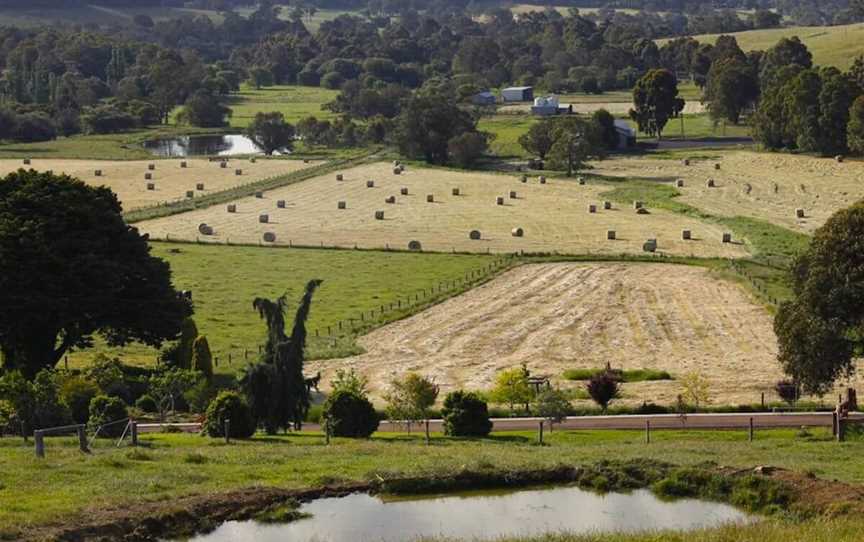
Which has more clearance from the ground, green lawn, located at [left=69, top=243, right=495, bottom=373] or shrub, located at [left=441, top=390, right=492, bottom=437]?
green lawn, located at [left=69, top=243, right=495, bottom=373]

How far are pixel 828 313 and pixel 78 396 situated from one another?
22271mm

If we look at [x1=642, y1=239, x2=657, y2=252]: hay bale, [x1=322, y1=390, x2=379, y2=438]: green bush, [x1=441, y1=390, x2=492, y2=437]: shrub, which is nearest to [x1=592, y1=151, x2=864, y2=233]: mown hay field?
[x1=642, y1=239, x2=657, y2=252]: hay bale

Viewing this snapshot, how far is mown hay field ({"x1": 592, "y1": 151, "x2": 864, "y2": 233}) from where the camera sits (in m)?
105

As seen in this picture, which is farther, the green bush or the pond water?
the green bush

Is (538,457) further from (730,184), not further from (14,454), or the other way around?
(730,184)

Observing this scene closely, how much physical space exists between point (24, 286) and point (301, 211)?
5440 cm

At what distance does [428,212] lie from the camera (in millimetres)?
105875

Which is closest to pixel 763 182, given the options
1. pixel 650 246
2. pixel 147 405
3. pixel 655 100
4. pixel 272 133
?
pixel 650 246

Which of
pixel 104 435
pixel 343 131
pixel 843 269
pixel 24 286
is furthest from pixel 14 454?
pixel 343 131

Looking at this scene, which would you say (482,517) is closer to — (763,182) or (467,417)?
(467,417)

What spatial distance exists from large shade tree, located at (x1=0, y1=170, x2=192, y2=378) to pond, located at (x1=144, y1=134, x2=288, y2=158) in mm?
99560

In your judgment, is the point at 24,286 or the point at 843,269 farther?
the point at 24,286

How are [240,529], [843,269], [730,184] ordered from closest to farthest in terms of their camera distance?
[240,529] → [843,269] → [730,184]

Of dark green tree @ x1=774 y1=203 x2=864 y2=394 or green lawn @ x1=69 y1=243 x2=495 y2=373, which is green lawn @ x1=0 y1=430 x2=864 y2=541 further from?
green lawn @ x1=69 y1=243 x2=495 y2=373
